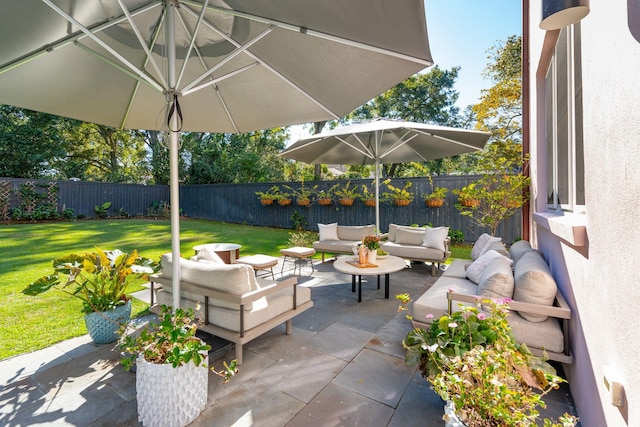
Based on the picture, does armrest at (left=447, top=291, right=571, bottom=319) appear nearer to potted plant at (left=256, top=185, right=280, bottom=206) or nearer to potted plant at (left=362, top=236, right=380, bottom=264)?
potted plant at (left=362, top=236, right=380, bottom=264)

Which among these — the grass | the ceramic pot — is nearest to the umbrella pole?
the ceramic pot

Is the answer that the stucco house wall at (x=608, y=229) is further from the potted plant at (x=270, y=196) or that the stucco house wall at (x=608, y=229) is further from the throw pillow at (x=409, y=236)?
the potted plant at (x=270, y=196)

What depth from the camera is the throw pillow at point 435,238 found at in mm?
5783

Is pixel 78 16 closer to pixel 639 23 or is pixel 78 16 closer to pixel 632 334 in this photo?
pixel 639 23

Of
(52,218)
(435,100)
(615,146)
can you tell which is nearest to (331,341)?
(615,146)

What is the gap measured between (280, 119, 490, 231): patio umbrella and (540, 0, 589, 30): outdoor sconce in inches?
155

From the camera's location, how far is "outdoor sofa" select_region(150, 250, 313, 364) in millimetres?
2660

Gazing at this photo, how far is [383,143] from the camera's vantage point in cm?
727

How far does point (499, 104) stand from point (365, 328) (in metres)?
9.40

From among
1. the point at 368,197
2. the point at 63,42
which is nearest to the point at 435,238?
the point at 368,197

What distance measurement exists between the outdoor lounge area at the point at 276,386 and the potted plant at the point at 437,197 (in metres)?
5.59

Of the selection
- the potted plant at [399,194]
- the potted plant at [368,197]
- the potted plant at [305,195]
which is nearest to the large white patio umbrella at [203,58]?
the potted plant at [399,194]

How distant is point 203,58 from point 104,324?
2998mm

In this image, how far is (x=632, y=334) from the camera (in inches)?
46.7
